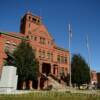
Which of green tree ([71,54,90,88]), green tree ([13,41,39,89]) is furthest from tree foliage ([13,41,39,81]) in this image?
green tree ([71,54,90,88])

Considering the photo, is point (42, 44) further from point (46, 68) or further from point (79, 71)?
point (79, 71)

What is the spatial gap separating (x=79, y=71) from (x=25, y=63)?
55.2 feet

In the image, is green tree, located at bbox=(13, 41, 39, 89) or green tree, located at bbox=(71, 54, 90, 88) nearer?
green tree, located at bbox=(13, 41, 39, 89)

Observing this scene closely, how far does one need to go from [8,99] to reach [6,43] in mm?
27309

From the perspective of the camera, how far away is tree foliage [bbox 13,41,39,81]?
110 ft

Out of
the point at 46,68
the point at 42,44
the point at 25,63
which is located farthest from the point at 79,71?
the point at 25,63

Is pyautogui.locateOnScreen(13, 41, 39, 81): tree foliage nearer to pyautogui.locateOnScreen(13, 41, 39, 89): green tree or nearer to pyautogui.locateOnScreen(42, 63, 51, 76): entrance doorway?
pyautogui.locateOnScreen(13, 41, 39, 89): green tree

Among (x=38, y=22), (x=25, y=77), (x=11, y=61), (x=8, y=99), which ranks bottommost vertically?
(x=8, y=99)

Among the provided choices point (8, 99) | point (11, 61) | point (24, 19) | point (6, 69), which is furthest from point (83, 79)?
point (8, 99)

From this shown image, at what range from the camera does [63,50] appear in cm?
5306

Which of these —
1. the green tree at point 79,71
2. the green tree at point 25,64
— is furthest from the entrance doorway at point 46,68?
the green tree at point 25,64

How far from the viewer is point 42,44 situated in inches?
1868

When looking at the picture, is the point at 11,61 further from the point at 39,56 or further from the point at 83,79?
the point at 83,79

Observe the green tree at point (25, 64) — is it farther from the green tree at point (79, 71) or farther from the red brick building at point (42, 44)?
the green tree at point (79, 71)
